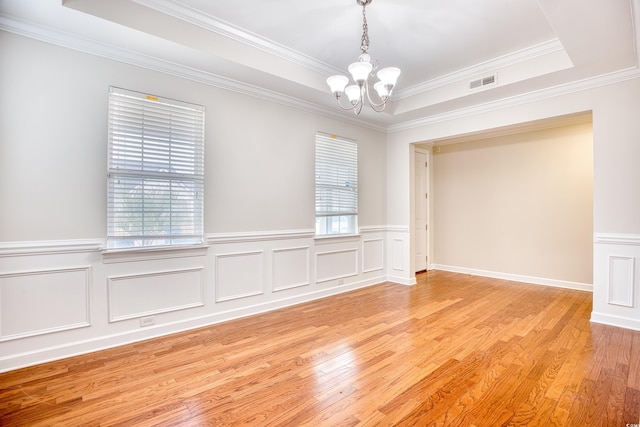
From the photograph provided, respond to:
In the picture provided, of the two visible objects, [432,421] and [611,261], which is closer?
[432,421]

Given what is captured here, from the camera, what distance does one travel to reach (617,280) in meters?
3.50

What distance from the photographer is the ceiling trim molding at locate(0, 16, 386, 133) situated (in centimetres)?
256

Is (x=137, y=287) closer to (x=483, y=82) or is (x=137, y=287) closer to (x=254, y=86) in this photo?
(x=254, y=86)

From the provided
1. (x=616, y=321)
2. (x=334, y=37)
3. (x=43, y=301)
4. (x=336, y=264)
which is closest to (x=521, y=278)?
(x=616, y=321)

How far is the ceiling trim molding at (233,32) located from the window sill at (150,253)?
2.17 m

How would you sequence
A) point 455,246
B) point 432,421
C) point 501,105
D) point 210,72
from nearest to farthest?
point 432,421, point 210,72, point 501,105, point 455,246

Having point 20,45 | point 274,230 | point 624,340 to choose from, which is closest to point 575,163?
point 624,340

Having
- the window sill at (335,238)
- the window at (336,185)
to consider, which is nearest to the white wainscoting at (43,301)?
the window sill at (335,238)

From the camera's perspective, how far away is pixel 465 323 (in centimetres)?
354

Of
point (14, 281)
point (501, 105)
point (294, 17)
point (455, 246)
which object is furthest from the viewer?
point (455, 246)

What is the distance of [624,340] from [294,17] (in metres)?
4.49

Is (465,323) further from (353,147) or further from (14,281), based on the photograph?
(14,281)

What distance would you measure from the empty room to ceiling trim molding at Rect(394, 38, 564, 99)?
0.02 m

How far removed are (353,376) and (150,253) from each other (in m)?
2.25
